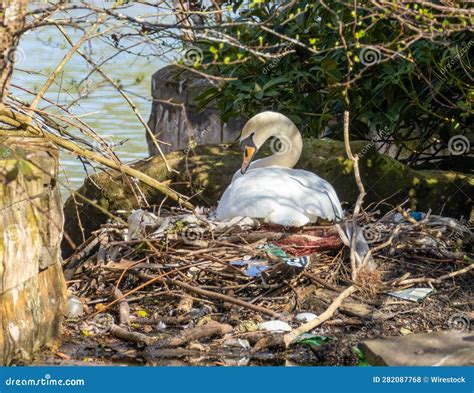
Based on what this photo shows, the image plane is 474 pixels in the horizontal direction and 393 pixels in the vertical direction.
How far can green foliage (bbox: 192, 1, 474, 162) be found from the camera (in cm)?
922

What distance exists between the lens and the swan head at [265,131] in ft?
29.6

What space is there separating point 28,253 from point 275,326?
1700 mm

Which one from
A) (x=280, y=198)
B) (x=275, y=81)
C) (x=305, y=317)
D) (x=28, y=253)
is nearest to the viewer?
(x=28, y=253)

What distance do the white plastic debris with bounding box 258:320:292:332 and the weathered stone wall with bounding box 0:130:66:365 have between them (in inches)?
50.9

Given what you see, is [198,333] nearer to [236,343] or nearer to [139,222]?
[236,343]

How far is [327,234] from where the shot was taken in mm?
8164

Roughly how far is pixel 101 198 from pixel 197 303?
2.47 m

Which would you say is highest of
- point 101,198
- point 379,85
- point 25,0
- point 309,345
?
point 25,0

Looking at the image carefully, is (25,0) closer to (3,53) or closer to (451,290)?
(3,53)

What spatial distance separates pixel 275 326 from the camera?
7.03 m

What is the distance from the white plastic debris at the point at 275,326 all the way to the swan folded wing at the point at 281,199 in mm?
1237

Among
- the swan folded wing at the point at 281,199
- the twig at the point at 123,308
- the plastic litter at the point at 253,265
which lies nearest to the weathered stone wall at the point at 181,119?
the swan folded wing at the point at 281,199

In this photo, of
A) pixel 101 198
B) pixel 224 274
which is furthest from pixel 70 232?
pixel 224 274

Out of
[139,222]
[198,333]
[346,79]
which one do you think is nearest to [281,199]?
[139,222]
